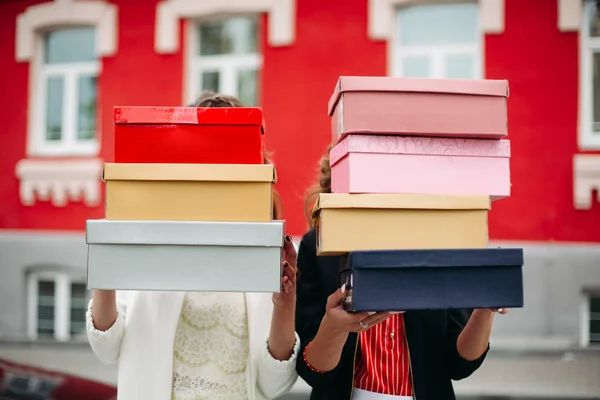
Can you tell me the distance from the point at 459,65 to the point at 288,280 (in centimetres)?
493

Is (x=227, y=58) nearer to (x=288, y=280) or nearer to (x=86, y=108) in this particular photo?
(x=86, y=108)

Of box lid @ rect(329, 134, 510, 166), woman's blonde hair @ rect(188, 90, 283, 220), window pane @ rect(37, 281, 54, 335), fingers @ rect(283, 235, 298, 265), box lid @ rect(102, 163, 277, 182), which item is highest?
woman's blonde hair @ rect(188, 90, 283, 220)

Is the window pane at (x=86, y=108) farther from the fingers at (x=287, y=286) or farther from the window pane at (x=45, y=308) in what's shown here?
the fingers at (x=287, y=286)

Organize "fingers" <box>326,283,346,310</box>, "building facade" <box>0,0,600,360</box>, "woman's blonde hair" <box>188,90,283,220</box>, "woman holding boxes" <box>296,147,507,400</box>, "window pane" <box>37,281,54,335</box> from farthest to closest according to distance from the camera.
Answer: "window pane" <box>37,281,54,335</box> → "building facade" <box>0,0,600,360</box> → "woman's blonde hair" <box>188,90,283,220</box> → "woman holding boxes" <box>296,147,507,400</box> → "fingers" <box>326,283,346,310</box>

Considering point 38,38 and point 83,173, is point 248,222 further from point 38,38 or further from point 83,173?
point 38,38

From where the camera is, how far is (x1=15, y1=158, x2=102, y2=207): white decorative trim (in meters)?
6.36

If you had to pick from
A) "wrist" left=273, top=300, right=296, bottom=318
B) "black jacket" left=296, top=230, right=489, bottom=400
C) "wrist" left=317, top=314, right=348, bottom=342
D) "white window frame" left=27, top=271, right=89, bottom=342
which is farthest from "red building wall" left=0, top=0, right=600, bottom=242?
"wrist" left=317, top=314, right=348, bottom=342

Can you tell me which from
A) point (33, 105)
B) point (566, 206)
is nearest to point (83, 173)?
point (33, 105)

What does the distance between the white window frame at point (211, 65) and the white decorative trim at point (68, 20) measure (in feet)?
2.77

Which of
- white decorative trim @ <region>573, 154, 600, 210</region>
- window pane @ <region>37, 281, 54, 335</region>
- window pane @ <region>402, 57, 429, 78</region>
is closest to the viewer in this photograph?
white decorative trim @ <region>573, 154, 600, 210</region>

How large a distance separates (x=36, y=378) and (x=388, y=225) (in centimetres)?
194

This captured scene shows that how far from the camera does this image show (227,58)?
20.9 ft

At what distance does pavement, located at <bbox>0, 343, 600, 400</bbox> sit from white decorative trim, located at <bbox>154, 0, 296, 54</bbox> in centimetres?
326

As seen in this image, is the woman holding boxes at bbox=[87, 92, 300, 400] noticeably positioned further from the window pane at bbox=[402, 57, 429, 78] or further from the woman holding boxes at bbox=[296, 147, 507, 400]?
the window pane at bbox=[402, 57, 429, 78]
